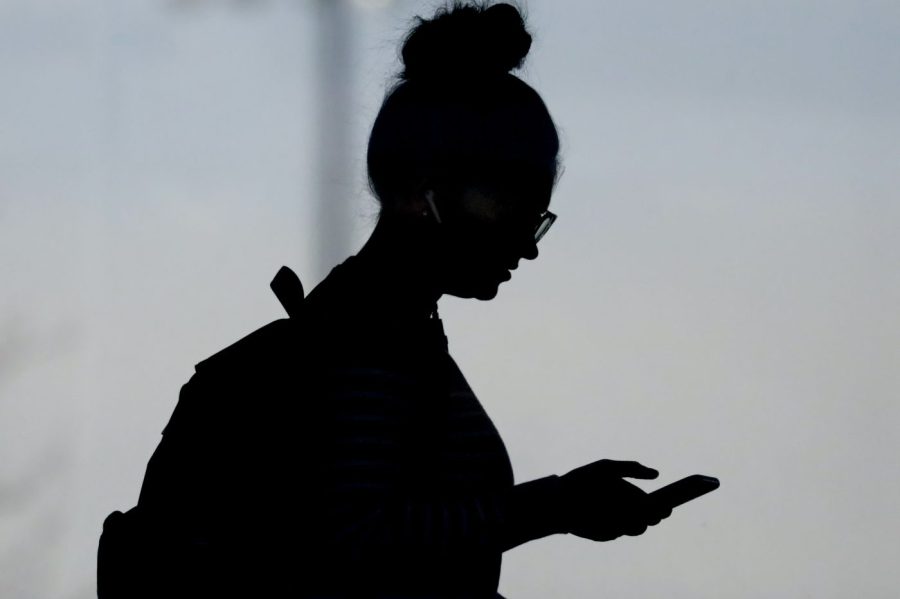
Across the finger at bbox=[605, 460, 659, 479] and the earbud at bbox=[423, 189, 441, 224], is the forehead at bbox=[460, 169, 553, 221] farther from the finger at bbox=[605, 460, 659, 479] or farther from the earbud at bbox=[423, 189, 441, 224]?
the finger at bbox=[605, 460, 659, 479]

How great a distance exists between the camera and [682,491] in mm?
1270

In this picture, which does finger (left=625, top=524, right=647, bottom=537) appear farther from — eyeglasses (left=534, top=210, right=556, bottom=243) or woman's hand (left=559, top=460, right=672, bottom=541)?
eyeglasses (left=534, top=210, right=556, bottom=243)

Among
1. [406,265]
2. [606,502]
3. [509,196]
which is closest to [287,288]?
[406,265]

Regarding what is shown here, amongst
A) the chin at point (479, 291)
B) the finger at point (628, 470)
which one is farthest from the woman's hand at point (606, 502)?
the chin at point (479, 291)

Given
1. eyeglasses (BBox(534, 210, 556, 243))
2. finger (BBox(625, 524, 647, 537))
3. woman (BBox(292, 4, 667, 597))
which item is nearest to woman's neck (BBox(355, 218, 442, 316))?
woman (BBox(292, 4, 667, 597))

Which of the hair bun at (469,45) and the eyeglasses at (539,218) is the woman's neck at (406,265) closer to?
the eyeglasses at (539,218)

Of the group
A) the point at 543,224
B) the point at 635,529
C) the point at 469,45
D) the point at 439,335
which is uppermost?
the point at 469,45

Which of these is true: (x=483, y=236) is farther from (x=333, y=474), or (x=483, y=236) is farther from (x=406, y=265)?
(x=333, y=474)

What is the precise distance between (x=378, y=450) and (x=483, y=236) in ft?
0.74

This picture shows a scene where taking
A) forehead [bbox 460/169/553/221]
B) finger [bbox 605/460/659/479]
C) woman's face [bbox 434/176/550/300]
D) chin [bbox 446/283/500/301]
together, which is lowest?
finger [bbox 605/460/659/479]

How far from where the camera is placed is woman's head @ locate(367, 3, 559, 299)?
51.0 inches

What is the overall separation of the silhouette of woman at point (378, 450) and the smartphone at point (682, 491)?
0.02 meters

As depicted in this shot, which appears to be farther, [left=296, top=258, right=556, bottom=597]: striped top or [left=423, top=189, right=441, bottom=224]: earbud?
[left=423, top=189, right=441, bottom=224]: earbud

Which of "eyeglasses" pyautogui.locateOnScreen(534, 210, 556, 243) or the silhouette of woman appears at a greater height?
"eyeglasses" pyautogui.locateOnScreen(534, 210, 556, 243)
